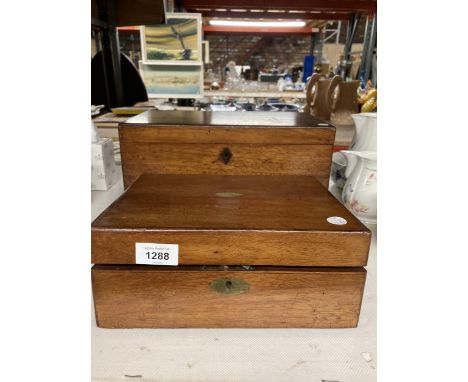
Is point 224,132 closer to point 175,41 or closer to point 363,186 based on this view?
point 363,186

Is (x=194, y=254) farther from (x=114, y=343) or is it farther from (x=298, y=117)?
(x=298, y=117)

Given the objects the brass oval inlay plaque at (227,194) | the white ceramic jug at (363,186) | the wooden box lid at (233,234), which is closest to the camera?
the wooden box lid at (233,234)

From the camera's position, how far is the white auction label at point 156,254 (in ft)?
1.44

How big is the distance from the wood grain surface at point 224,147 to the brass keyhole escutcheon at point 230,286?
12.4 inches

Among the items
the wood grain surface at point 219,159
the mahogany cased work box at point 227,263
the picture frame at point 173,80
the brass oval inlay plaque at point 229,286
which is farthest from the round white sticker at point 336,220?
the picture frame at point 173,80

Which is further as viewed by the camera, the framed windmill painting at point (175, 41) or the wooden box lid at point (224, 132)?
the framed windmill painting at point (175, 41)

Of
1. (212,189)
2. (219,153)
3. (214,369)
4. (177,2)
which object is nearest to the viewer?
(214,369)

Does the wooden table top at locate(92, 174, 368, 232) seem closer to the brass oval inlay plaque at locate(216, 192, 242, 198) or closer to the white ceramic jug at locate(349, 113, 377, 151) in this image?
the brass oval inlay plaque at locate(216, 192, 242, 198)

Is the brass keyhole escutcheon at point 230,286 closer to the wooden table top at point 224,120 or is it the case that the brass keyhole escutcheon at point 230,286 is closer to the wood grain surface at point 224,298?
the wood grain surface at point 224,298

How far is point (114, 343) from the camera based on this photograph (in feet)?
1.46

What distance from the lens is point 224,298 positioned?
0.47 m

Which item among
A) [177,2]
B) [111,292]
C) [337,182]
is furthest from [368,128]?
[177,2]

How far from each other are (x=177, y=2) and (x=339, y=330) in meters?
3.26

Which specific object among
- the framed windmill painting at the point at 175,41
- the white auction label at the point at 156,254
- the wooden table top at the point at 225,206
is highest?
the framed windmill painting at the point at 175,41
